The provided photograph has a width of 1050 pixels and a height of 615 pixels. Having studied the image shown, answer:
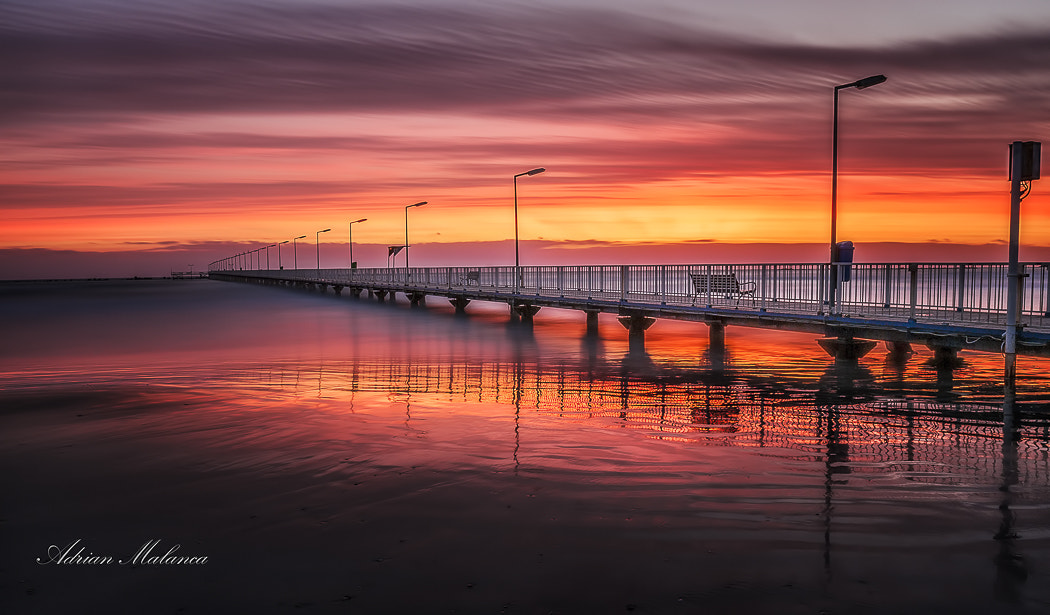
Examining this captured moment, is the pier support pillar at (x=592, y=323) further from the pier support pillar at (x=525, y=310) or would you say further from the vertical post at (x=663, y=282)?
the pier support pillar at (x=525, y=310)

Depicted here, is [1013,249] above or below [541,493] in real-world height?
above

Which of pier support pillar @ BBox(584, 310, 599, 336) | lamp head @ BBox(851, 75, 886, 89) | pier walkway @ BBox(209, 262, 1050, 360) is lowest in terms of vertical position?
pier support pillar @ BBox(584, 310, 599, 336)

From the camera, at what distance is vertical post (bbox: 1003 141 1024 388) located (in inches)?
510

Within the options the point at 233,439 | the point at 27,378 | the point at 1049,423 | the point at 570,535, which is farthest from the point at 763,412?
the point at 27,378

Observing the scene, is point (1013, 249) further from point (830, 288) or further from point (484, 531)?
point (484, 531)

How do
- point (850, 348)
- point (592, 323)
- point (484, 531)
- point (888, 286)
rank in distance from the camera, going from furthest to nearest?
1. point (592, 323)
2. point (888, 286)
3. point (850, 348)
4. point (484, 531)

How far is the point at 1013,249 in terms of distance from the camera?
42.6ft

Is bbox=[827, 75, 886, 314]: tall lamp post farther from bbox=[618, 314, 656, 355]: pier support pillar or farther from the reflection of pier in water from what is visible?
bbox=[618, 314, 656, 355]: pier support pillar

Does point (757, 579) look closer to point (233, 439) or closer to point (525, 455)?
point (525, 455)

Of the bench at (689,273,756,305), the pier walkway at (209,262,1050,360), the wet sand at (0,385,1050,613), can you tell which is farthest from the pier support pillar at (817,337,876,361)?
the wet sand at (0,385,1050,613)

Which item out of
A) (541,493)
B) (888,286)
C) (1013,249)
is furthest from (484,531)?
(888,286)

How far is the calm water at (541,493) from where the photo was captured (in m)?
5.50

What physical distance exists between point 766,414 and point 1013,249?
537 cm

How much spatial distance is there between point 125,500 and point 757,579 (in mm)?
6061
